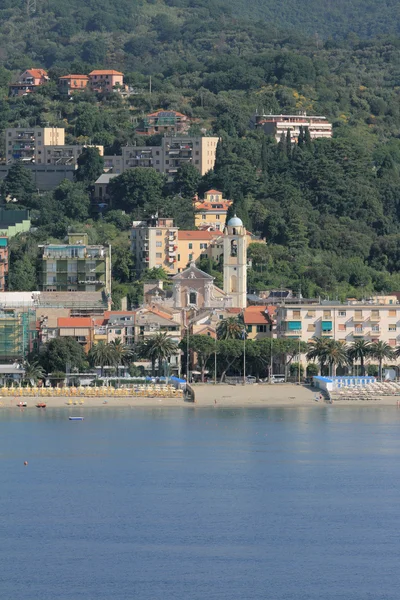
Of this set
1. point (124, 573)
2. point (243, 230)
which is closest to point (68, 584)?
point (124, 573)

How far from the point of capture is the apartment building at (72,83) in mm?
173375

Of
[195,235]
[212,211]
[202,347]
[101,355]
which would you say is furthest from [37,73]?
[101,355]

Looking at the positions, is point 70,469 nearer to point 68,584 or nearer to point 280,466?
point 280,466

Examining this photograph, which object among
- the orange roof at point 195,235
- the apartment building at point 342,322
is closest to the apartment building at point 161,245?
the orange roof at point 195,235

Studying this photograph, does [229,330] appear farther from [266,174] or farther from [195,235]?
[266,174]

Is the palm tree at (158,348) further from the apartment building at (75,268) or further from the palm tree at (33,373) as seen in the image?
the apartment building at (75,268)

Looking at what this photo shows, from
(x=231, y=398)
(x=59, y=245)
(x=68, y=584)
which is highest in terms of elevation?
(x=59, y=245)

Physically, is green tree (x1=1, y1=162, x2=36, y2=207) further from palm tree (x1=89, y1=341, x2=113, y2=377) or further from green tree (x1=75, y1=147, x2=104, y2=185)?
palm tree (x1=89, y1=341, x2=113, y2=377)

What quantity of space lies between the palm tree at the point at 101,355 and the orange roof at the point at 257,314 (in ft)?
33.1

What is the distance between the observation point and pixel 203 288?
11712cm

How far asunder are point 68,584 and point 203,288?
203 feet

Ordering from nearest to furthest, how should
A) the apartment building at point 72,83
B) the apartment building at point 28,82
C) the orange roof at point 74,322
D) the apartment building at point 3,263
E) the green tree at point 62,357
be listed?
1. the green tree at point 62,357
2. the orange roof at point 74,322
3. the apartment building at point 3,263
4. the apartment building at point 72,83
5. the apartment building at point 28,82

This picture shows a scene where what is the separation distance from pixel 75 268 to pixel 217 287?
32.6ft

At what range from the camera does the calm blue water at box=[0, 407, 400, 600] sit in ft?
185
